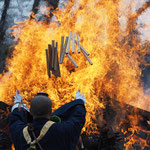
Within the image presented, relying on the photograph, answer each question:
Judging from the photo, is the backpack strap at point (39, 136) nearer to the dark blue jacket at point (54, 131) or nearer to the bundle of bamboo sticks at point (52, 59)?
the dark blue jacket at point (54, 131)

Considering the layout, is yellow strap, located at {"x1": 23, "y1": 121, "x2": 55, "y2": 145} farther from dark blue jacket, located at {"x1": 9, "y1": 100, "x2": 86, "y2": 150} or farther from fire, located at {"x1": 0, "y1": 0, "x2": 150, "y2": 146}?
fire, located at {"x1": 0, "y1": 0, "x2": 150, "y2": 146}

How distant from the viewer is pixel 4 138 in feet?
12.3

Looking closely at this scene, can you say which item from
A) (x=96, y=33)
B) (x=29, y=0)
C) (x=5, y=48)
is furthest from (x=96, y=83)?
(x=29, y=0)

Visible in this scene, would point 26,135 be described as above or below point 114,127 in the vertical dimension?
above

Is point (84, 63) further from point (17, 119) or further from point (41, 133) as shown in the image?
point (41, 133)

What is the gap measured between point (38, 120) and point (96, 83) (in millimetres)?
3637

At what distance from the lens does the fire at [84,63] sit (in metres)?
4.89

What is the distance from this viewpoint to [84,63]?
17.4 ft

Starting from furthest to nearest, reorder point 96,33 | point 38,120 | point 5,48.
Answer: point 5,48, point 96,33, point 38,120

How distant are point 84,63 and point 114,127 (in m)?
2.12

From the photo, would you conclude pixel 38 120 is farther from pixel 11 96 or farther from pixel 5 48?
pixel 5 48

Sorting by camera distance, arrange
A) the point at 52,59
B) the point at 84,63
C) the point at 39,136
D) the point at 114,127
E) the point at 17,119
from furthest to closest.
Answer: the point at 84,63 < the point at 114,127 < the point at 52,59 < the point at 17,119 < the point at 39,136

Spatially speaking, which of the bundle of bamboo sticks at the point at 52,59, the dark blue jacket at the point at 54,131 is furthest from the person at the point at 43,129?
the bundle of bamboo sticks at the point at 52,59

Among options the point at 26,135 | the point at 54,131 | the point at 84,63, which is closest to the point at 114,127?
the point at 84,63
